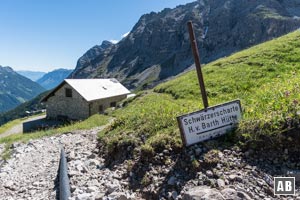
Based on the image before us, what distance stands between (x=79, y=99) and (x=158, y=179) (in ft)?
132

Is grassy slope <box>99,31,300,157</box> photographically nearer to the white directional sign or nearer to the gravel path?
the white directional sign

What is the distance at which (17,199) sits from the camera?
32.1ft

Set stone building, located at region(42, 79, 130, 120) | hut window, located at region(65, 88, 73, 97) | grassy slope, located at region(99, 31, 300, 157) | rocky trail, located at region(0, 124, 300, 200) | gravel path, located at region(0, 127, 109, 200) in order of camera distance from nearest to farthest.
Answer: rocky trail, located at region(0, 124, 300, 200) < grassy slope, located at region(99, 31, 300, 157) < gravel path, located at region(0, 127, 109, 200) < stone building, located at region(42, 79, 130, 120) < hut window, located at region(65, 88, 73, 97)

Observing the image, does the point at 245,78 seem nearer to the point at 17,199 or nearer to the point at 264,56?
the point at 264,56

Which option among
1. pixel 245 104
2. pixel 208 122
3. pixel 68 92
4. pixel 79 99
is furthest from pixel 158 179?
pixel 68 92

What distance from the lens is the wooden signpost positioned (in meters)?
8.23

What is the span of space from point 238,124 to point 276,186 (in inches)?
93.8

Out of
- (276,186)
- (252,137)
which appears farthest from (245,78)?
(276,186)

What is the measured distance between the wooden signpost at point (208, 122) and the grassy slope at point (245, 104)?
15.1 inches

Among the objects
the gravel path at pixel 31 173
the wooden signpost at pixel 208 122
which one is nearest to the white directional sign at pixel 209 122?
the wooden signpost at pixel 208 122

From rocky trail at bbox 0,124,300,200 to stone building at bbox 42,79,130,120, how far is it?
33506mm

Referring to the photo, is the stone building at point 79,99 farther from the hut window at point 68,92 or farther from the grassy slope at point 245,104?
the grassy slope at point 245,104

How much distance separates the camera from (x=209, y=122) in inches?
332

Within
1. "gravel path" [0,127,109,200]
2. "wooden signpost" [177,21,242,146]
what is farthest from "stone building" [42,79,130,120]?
"wooden signpost" [177,21,242,146]
